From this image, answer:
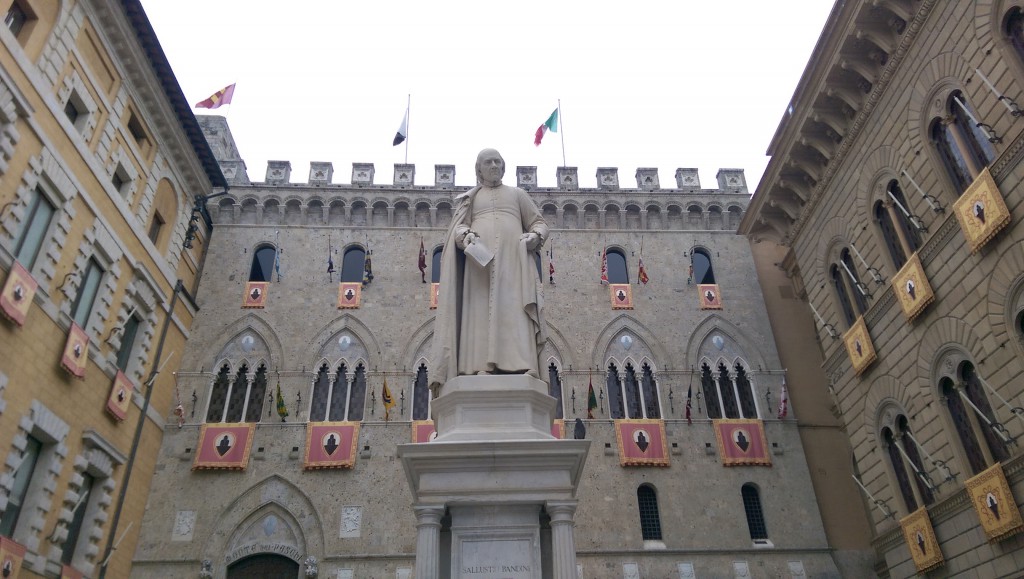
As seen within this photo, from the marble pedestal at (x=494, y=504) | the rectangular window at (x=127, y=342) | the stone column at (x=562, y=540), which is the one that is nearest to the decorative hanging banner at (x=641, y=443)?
the rectangular window at (x=127, y=342)

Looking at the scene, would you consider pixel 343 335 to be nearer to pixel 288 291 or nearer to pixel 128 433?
pixel 288 291

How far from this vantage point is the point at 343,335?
2172 centimetres

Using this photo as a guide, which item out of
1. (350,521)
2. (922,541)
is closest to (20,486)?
(350,521)

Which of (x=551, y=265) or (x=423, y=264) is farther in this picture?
(x=551, y=265)

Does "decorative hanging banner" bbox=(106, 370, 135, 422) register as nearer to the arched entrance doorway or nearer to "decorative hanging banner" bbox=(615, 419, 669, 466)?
the arched entrance doorway

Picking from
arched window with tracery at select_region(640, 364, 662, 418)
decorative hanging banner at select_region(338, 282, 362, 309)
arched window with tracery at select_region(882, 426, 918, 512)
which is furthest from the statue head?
decorative hanging banner at select_region(338, 282, 362, 309)

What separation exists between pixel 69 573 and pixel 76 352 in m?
4.63

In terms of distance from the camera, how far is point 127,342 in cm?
1862

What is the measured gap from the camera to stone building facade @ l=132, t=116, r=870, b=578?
18453 millimetres

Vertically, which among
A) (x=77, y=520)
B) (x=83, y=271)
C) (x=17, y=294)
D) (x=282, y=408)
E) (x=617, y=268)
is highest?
(x=617, y=268)

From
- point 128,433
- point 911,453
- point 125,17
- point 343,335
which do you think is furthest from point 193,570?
point 911,453

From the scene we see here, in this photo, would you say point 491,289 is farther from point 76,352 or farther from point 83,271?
point 83,271

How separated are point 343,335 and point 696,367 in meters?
10.7

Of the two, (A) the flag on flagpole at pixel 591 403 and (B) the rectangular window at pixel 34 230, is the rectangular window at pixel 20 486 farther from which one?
(A) the flag on flagpole at pixel 591 403
